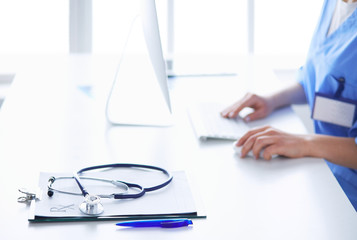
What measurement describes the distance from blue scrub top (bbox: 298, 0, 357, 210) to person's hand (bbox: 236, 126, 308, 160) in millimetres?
250

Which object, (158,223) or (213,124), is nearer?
(158,223)

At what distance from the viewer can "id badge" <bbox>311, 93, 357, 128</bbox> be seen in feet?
5.52

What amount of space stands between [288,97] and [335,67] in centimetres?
25

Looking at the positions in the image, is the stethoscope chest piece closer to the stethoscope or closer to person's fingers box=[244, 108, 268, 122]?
the stethoscope

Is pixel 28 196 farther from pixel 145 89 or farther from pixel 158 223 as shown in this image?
pixel 145 89

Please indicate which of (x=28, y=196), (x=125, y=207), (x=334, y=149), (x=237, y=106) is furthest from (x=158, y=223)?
(x=237, y=106)

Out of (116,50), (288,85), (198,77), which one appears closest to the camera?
(288,85)

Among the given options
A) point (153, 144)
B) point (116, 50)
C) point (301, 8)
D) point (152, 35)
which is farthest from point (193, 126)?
point (301, 8)

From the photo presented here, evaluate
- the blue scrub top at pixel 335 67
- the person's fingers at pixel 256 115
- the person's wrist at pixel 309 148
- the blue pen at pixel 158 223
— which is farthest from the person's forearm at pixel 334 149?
the blue pen at pixel 158 223

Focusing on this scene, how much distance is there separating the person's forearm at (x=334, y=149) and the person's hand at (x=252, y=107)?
0.95 feet

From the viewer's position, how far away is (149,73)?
2.03 meters

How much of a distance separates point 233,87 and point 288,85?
0.19 metres

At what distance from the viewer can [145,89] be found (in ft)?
6.34

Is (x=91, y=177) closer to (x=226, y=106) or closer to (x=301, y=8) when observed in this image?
(x=226, y=106)
